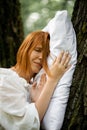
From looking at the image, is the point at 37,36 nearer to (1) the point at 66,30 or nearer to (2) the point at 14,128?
(1) the point at 66,30

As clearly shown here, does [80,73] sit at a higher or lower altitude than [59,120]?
higher

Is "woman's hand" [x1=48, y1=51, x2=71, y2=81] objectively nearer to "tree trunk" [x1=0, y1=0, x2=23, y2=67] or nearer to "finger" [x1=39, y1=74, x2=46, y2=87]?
"finger" [x1=39, y1=74, x2=46, y2=87]

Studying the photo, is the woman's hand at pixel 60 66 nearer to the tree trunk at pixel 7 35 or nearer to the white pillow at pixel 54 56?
the white pillow at pixel 54 56

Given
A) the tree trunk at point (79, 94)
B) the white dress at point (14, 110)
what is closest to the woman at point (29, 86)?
the white dress at point (14, 110)

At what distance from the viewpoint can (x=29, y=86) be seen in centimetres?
321

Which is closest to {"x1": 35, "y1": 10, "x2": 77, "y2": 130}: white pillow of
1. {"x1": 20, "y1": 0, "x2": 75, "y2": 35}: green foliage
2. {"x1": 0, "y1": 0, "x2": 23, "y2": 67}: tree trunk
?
{"x1": 0, "y1": 0, "x2": 23, "y2": 67}: tree trunk

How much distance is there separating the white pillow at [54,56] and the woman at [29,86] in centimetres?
3

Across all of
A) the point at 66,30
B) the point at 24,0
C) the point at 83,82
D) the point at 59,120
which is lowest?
the point at 24,0

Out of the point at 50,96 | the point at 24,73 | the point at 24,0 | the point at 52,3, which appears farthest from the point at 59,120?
the point at 24,0

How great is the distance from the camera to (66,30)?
10.4ft

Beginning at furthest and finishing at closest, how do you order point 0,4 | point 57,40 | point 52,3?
point 52,3 → point 0,4 → point 57,40

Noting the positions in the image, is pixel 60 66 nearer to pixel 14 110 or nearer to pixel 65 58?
pixel 65 58

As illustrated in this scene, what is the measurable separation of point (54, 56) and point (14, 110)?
0.43 m

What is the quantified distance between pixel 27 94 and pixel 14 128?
0.27 meters
